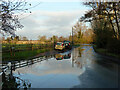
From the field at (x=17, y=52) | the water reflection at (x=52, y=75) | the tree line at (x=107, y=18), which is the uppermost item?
the tree line at (x=107, y=18)

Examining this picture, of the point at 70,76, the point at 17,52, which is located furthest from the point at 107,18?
Answer: the point at 70,76

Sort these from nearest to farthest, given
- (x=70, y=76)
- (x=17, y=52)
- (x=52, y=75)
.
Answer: (x=70, y=76), (x=52, y=75), (x=17, y=52)

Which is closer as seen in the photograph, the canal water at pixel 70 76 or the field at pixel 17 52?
the canal water at pixel 70 76

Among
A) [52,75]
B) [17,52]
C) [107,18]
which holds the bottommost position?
[52,75]

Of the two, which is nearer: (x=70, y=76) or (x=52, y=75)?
(x=70, y=76)

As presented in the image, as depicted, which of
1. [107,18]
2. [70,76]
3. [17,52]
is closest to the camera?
[70,76]

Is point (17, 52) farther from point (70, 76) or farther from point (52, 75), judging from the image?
point (70, 76)

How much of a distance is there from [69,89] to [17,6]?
4.24 m

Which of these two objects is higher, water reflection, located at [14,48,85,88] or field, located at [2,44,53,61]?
field, located at [2,44,53,61]

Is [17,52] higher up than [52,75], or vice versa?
[17,52]

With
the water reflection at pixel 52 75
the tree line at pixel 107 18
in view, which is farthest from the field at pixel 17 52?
the tree line at pixel 107 18

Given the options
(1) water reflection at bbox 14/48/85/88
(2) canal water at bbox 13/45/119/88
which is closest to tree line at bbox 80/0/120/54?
(2) canal water at bbox 13/45/119/88

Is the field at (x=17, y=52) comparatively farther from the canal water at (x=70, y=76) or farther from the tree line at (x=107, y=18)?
the tree line at (x=107, y=18)

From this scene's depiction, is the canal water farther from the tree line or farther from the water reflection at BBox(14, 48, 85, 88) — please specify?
the tree line
